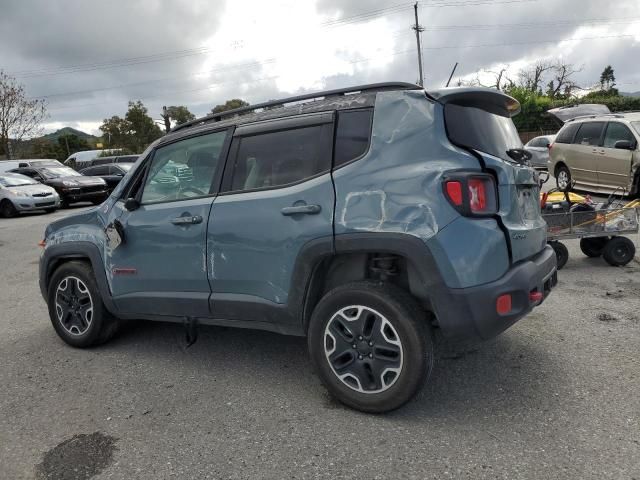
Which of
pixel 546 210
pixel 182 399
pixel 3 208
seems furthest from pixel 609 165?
pixel 3 208

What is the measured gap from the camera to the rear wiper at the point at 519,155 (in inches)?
133

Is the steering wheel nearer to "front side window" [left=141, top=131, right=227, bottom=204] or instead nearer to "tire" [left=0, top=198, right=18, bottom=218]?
"front side window" [left=141, top=131, right=227, bottom=204]

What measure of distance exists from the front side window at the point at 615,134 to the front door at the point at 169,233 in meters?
10.3

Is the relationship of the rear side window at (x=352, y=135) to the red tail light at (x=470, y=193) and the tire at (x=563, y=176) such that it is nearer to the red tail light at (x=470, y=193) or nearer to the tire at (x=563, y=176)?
the red tail light at (x=470, y=193)

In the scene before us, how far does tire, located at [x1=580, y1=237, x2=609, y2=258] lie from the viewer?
6582mm

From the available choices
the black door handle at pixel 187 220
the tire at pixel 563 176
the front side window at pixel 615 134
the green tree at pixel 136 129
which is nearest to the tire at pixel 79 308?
the black door handle at pixel 187 220

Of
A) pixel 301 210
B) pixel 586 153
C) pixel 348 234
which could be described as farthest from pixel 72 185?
pixel 348 234

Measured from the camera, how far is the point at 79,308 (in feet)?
14.4

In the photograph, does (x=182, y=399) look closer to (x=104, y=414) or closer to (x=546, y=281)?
(x=104, y=414)

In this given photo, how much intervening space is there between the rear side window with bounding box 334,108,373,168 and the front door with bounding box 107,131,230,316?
0.95 metres

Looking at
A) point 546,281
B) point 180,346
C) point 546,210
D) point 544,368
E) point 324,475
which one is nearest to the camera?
point 324,475

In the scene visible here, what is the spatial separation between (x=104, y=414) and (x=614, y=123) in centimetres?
1195

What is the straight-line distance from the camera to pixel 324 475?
2.54m

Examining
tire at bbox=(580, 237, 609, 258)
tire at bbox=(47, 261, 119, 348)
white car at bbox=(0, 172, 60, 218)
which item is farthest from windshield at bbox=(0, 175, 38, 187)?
tire at bbox=(580, 237, 609, 258)
